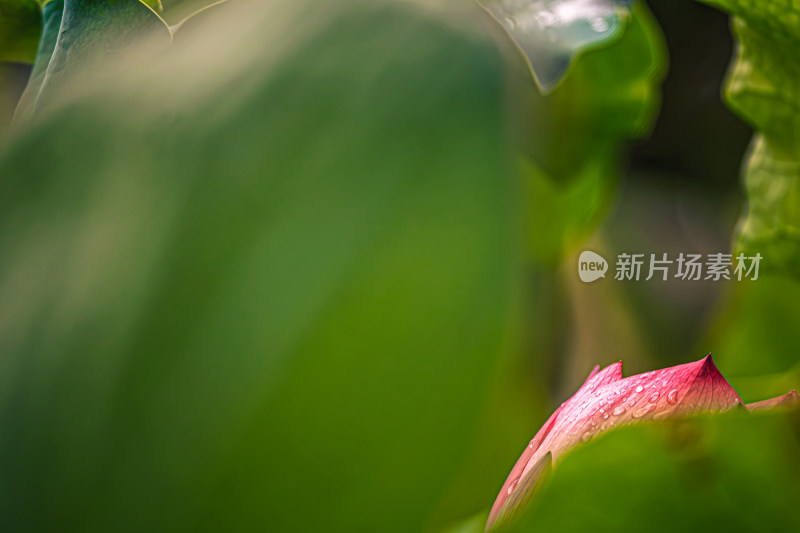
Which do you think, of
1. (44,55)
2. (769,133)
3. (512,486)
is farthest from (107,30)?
(769,133)

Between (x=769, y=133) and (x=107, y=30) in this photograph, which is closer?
(x=107, y=30)

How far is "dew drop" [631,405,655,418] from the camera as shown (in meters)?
0.14

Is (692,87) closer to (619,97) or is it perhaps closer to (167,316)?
(619,97)

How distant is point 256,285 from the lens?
19cm

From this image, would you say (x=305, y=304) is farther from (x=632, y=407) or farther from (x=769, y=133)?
(x=769, y=133)

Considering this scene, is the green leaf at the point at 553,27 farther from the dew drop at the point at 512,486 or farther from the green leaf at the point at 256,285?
the dew drop at the point at 512,486

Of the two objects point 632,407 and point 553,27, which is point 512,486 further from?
point 553,27

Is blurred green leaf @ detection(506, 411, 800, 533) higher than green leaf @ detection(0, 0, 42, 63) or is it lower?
lower

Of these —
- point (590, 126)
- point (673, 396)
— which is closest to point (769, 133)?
point (590, 126)

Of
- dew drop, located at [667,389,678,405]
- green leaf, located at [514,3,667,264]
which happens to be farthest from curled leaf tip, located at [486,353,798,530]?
green leaf, located at [514,3,667,264]

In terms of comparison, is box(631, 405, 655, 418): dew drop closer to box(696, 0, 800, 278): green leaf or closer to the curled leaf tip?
the curled leaf tip

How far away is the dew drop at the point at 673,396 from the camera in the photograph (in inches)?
5.5

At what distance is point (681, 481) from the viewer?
0.14 metres

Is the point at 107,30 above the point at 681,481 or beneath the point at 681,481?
above
